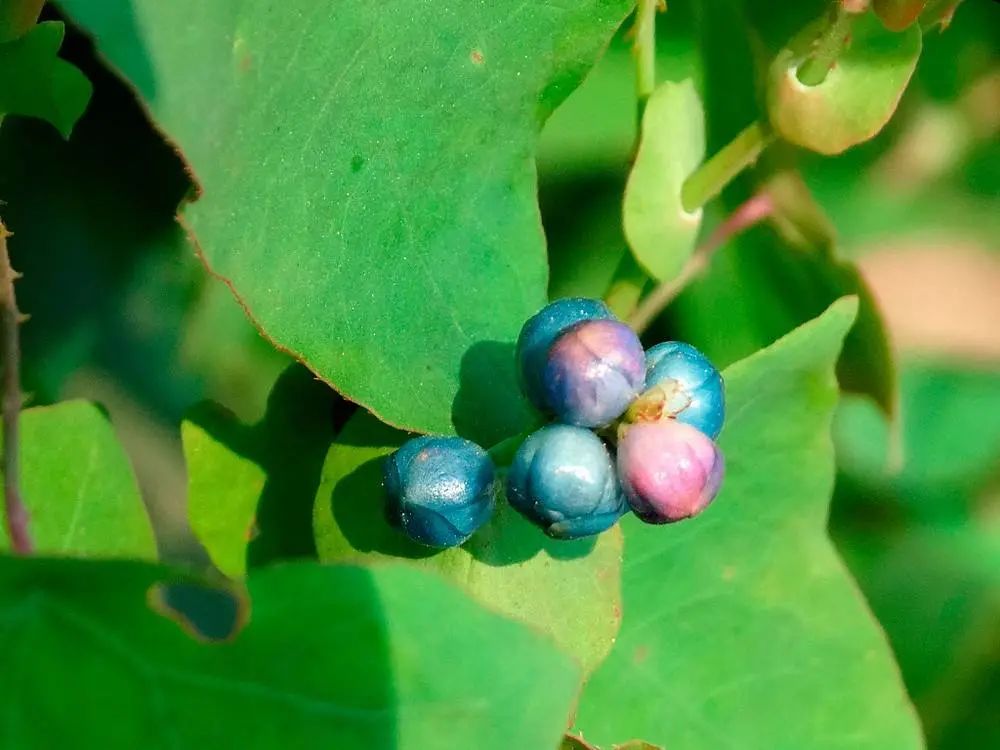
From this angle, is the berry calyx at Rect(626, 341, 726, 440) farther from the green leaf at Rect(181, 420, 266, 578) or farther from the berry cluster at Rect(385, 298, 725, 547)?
the green leaf at Rect(181, 420, 266, 578)

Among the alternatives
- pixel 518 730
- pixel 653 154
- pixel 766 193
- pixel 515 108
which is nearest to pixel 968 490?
pixel 766 193

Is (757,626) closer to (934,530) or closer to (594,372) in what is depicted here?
(594,372)

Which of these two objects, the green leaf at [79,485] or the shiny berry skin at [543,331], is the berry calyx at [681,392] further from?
the green leaf at [79,485]

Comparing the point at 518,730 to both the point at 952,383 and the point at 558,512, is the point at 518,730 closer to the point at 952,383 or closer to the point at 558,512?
the point at 558,512

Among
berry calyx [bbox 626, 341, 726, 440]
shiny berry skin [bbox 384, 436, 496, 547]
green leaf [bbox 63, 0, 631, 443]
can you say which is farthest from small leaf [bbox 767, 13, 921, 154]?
shiny berry skin [bbox 384, 436, 496, 547]

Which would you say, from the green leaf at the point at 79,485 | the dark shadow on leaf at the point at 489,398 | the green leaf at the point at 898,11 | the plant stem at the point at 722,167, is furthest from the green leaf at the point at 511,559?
the green leaf at the point at 898,11

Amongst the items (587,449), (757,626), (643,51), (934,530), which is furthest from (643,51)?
(934,530)
